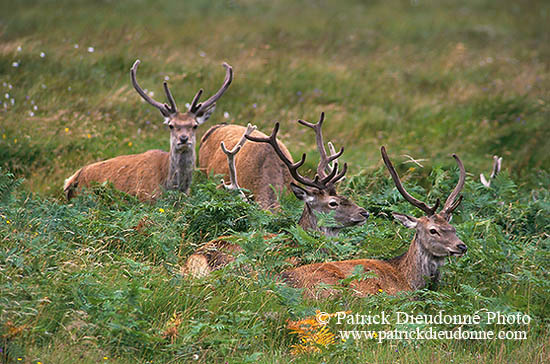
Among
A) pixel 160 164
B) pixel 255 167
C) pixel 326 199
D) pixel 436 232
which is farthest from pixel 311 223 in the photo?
pixel 160 164

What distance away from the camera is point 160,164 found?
372 inches

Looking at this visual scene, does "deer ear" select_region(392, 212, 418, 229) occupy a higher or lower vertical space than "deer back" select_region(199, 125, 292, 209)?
higher

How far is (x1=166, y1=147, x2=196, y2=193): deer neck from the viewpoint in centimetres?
898

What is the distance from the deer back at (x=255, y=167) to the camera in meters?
9.16

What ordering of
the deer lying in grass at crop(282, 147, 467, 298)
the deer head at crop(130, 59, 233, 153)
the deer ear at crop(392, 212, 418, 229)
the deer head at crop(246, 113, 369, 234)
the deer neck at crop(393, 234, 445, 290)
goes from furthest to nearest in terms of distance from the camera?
the deer head at crop(130, 59, 233, 153), the deer head at crop(246, 113, 369, 234), the deer ear at crop(392, 212, 418, 229), the deer neck at crop(393, 234, 445, 290), the deer lying in grass at crop(282, 147, 467, 298)

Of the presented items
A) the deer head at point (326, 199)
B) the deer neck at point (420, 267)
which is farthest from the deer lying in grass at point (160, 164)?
the deer neck at point (420, 267)

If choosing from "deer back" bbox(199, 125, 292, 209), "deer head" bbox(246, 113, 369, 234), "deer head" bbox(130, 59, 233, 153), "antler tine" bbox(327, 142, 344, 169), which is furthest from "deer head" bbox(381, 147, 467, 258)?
"deer head" bbox(130, 59, 233, 153)

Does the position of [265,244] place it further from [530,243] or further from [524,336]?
[530,243]

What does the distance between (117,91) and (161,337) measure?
7.66 m

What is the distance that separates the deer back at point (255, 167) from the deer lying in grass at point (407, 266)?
1.93 metres

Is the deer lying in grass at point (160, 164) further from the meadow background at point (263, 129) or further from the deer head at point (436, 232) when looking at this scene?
the deer head at point (436, 232)

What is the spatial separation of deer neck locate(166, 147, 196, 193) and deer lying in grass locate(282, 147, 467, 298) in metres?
2.79

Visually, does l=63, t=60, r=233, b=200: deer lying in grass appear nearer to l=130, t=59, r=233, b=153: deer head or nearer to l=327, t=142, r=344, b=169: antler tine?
l=130, t=59, r=233, b=153: deer head

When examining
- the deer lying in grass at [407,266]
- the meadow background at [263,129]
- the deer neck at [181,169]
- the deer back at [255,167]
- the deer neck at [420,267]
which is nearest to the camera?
the meadow background at [263,129]
